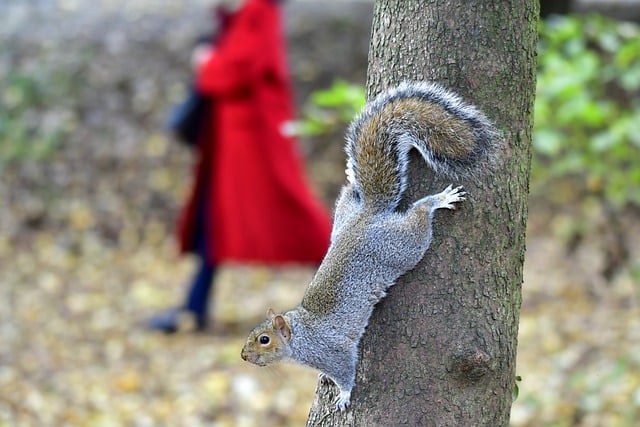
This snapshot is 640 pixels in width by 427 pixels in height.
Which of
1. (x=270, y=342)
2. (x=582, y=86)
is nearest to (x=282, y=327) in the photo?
(x=270, y=342)

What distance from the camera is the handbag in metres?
4.32

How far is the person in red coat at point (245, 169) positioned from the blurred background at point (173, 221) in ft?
1.39

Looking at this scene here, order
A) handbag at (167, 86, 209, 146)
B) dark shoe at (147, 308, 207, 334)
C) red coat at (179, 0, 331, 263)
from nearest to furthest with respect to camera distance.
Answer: red coat at (179, 0, 331, 263) < handbag at (167, 86, 209, 146) < dark shoe at (147, 308, 207, 334)

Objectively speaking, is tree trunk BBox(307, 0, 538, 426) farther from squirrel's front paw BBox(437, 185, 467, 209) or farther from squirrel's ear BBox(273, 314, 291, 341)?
squirrel's ear BBox(273, 314, 291, 341)

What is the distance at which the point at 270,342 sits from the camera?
1.67 metres

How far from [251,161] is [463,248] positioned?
297cm

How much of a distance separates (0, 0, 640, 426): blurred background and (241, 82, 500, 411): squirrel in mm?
1092

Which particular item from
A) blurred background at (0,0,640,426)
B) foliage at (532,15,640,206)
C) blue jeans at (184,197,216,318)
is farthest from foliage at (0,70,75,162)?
foliage at (532,15,640,206)

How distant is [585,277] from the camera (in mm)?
4977

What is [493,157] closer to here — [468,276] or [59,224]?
[468,276]

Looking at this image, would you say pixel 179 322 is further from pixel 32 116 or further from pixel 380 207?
pixel 380 207

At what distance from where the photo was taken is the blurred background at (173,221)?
128 inches

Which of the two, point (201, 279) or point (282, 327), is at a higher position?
point (201, 279)

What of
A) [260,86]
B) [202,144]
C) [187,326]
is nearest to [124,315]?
[187,326]
